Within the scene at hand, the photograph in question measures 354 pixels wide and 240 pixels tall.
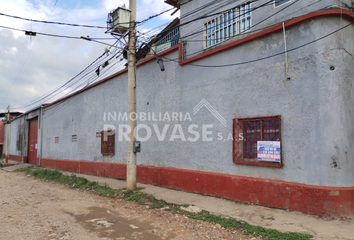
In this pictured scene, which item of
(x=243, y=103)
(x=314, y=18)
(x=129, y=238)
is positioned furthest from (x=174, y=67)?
(x=129, y=238)

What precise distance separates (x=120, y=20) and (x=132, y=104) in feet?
8.93

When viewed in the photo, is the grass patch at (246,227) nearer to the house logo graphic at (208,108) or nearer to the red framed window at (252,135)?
the red framed window at (252,135)

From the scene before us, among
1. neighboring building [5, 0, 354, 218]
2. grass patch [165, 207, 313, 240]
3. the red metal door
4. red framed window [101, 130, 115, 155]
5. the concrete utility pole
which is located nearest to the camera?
grass patch [165, 207, 313, 240]

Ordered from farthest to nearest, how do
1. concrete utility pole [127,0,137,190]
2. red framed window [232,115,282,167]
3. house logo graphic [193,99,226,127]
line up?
concrete utility pole [127,0,137,190]
house logo graphic [193,99,226,127]
red framed window [232,115,282,167]

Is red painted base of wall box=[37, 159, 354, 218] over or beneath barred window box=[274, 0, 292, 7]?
beneath

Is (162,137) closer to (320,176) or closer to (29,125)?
(320,176)

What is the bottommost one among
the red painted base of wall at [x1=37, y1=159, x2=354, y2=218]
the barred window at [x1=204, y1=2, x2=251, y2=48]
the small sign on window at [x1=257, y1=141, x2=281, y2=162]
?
the red painted base of wall at [x1=37, y1=159, x2=354, y2=218]

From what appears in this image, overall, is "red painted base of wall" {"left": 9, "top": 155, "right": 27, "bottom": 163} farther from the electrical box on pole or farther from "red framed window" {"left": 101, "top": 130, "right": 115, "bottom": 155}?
the electrical box on pole

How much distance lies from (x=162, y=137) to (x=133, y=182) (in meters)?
1.93

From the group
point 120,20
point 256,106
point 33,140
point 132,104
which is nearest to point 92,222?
point 132,104

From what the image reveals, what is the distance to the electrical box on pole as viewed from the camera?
352 inches

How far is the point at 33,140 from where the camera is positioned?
2333 cm

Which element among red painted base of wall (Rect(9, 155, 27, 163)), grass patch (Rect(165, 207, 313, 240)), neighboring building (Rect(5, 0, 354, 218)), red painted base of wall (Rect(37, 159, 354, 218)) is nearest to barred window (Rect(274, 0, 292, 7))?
neighboring building (Rect(5, 0, 354, 218))

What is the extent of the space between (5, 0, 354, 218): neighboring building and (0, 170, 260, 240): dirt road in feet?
6.13
